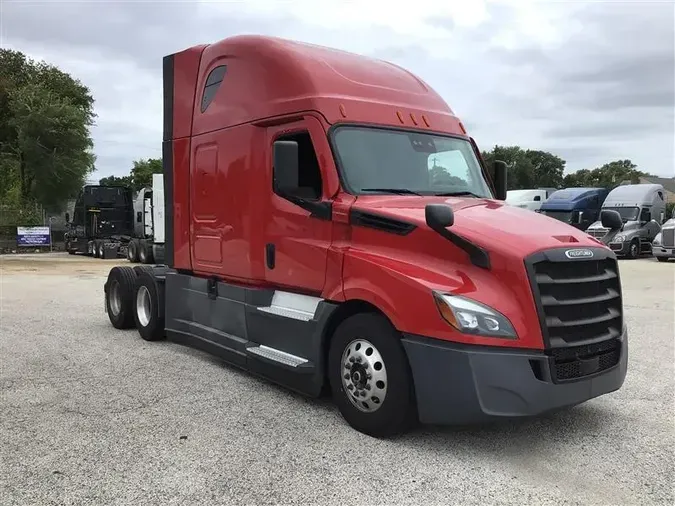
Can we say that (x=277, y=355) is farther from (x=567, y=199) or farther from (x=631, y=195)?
(x=567, y=199)

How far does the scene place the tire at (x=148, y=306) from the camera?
8.15m

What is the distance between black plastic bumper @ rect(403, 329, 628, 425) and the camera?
4055mm

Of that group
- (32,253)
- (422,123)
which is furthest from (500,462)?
(32,253)

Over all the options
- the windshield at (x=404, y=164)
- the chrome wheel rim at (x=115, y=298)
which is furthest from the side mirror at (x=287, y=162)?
the chrome wheel rim at (x=115, y=298)

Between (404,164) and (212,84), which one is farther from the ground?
(212,84)

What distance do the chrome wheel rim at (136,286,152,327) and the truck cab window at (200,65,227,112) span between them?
287 centimetres

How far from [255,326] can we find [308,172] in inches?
64.7

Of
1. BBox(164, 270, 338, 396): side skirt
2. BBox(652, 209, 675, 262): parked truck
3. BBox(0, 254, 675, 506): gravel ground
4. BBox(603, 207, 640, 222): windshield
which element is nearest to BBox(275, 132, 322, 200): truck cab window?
BBox(164, 270, 338, 396): side skirt

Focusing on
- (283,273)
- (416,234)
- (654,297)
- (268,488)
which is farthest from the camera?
(654,297)

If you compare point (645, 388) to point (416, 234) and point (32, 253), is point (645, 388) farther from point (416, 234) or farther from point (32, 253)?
point (32, 253)

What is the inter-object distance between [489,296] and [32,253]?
34698mm

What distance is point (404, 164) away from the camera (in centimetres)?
550

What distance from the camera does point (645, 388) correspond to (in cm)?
618

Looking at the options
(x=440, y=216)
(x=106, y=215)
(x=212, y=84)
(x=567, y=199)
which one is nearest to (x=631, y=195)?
(x=567, y=199)
